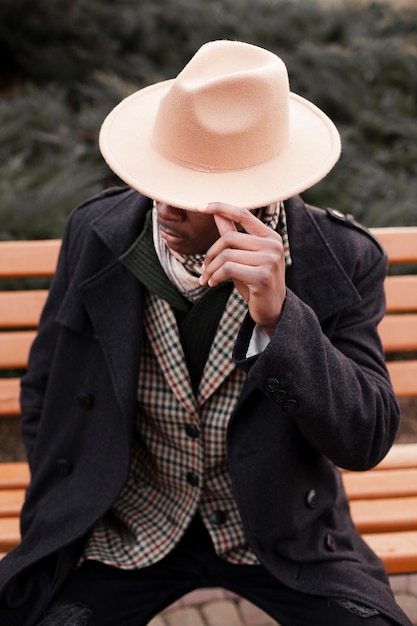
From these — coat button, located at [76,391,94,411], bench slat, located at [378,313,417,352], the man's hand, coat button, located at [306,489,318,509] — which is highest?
the man's hand

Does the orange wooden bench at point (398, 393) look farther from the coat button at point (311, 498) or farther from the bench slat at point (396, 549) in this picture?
the coat button at point (311, 498)

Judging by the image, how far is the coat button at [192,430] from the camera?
2.36m

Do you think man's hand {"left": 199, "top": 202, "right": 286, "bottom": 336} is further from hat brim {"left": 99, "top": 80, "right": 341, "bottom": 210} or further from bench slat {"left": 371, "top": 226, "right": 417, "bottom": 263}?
bench slat {"left": 371, "top": 226, "right": 417, "bottom": 263}

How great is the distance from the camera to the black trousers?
2.28 metres

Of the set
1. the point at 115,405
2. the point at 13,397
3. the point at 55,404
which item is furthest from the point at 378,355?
the point at 13,397

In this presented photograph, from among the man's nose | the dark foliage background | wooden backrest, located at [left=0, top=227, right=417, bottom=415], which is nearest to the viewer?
the man's nose

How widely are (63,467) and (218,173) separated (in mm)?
963

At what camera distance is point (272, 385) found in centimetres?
195

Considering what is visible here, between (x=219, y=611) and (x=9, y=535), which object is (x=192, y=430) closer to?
(x=9, y=535)

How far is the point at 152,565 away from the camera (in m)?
2.48

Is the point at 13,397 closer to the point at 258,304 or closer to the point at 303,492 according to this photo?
the point at 303,492

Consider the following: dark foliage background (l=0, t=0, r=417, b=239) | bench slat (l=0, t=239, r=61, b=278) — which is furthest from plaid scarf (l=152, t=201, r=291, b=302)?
dark foliage background (l=0, t=0, r=417, b=239)

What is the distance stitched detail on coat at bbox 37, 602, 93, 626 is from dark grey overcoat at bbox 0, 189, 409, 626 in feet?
0.12

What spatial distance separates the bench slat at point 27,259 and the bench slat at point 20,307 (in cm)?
9
